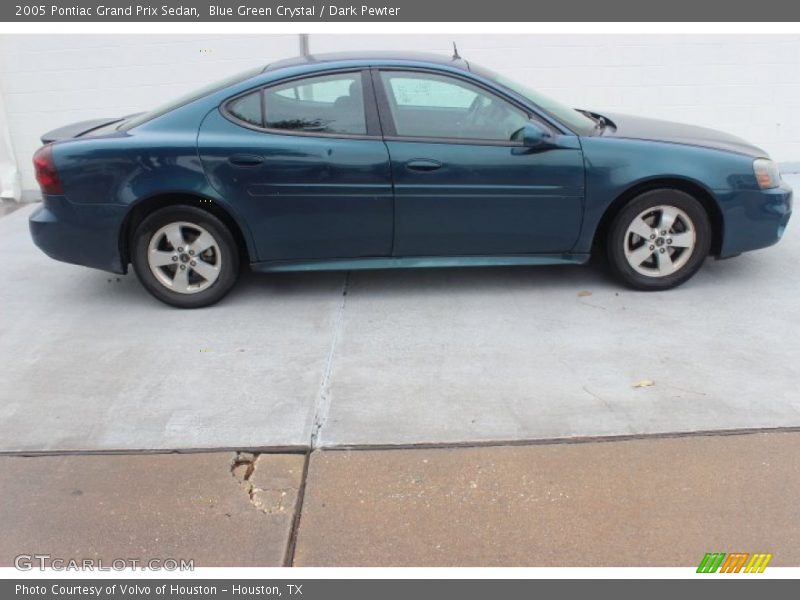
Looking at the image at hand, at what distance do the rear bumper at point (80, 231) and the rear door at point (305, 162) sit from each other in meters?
0.76

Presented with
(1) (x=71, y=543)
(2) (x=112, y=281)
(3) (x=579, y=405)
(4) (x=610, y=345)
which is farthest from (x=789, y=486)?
(2) (x=112, y=281)

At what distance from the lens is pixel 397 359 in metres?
4.09

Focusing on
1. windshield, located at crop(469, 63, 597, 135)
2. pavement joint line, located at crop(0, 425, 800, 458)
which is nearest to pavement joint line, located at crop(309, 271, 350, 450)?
pavement joint line, located at crop(0, 425, 800, 458)

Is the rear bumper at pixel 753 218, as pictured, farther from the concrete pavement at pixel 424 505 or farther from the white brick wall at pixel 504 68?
the white brick wall at pixel 504 68

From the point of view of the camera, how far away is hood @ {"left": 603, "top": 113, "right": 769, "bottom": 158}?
479cm

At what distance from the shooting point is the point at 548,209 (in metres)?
4.68

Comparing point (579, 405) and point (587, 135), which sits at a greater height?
point (587, 135)

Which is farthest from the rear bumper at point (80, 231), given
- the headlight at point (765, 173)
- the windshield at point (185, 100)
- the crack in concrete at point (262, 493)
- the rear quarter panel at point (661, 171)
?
the headlight at point (765, 173)

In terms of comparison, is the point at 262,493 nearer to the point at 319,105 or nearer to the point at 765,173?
the point at 319,105

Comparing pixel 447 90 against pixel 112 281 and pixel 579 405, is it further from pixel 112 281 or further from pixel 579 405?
pixel 112 281

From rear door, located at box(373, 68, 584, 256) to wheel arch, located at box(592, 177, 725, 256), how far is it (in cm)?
27

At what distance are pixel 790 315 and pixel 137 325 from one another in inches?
164

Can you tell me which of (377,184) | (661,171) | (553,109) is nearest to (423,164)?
(377,184)

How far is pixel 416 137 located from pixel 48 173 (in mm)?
2373
